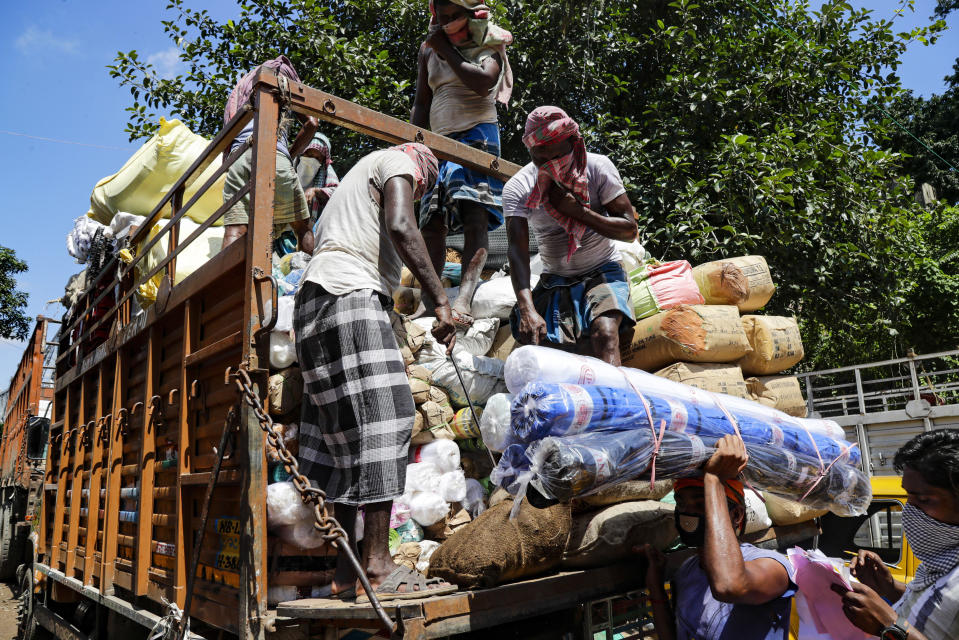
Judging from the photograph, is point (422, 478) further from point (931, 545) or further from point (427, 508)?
point (931, 545)

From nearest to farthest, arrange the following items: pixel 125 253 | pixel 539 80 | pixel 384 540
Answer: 1. pixel 384 540
2. pixel 125 253
3. pixel 539 80

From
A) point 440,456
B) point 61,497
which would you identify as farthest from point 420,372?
point 61,497

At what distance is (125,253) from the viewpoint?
159 inches

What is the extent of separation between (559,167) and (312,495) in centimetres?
181

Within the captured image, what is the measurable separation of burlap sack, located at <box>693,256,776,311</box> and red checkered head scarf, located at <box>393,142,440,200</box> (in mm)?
1753

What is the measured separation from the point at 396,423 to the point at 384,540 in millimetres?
365

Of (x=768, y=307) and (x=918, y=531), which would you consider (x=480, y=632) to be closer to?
(x=918, y=531)

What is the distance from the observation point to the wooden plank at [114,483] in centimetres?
332

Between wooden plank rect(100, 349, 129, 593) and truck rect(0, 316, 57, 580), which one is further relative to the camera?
truck rect(0, 316, 57, 580)

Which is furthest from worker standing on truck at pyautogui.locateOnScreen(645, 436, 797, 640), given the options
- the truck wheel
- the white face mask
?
the truck wheel

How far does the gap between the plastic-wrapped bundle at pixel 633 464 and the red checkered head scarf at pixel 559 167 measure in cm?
135

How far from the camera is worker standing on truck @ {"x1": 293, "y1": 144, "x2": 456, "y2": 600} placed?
84.8 inches

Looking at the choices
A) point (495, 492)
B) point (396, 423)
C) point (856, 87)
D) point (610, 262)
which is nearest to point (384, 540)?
point (396, 423)

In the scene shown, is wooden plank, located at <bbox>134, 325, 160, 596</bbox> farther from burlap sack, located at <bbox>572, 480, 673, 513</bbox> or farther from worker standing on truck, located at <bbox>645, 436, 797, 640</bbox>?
worker standing on truck, located at <bbox>645, 436, 797, 640</bbox>
